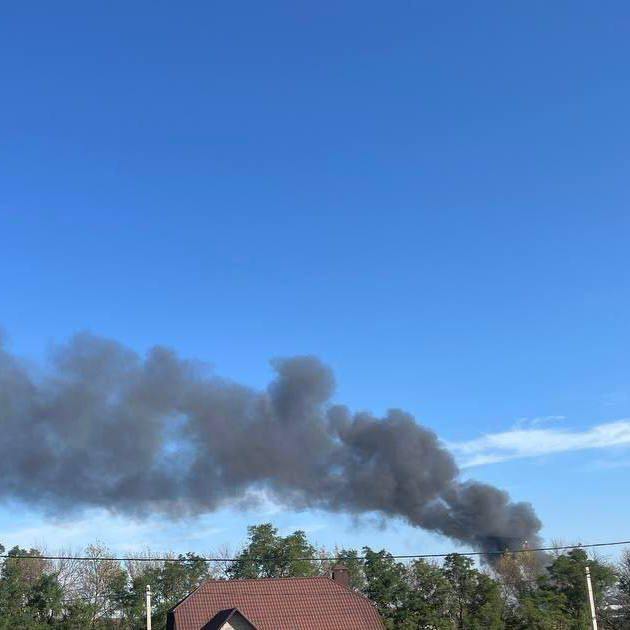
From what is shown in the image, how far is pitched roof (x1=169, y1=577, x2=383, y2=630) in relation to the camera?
53125 mm

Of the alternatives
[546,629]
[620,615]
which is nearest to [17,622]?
[546,629]

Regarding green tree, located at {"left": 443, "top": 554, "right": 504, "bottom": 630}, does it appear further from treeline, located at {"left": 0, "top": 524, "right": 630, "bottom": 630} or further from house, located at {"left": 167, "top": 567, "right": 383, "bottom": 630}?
house, located at {"left": 167, "top": 567, "right": 383, "bottom": 630}

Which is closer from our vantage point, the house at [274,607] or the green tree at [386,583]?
the house at [274,607]

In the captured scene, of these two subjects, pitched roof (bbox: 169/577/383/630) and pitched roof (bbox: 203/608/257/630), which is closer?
pitched roof (bbox: 203/608/257/630)

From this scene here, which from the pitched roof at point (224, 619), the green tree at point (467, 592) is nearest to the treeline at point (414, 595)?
the green tree at point (467, 592)

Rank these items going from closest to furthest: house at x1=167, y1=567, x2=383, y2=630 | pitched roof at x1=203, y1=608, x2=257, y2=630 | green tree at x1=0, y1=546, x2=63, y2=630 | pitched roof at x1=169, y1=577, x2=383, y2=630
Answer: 1. pitched roof at x1=203, y1=608, x2=257, y2=630
2. house at x1=167, y1=567, x2=383, y2=630
3. pitched roof at x1=169, y1=577, x2=383, y2=630
4. green tree at x1=0, y1=546, x2=63, y2=630

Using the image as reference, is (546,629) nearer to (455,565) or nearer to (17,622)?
(455,565)

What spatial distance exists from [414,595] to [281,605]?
12107 mm

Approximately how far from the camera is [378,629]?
54156mm

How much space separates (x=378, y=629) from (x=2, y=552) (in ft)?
102

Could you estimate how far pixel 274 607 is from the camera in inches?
2132

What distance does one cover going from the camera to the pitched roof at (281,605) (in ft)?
174

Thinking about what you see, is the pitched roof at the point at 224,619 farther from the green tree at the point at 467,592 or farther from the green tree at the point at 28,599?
the green tree at the point at 467,592

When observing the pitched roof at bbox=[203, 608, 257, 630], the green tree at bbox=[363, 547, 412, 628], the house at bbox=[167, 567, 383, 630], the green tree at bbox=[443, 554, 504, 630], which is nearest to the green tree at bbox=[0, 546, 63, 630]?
the house at bbox=[167, 567, 383, 630]
